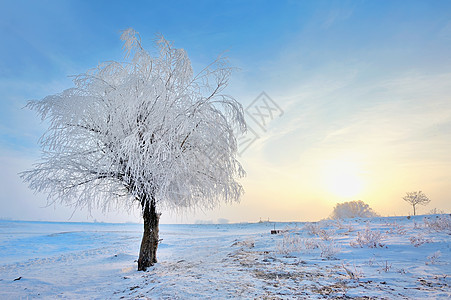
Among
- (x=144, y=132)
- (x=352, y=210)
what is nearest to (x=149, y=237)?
(x=144, y=132)

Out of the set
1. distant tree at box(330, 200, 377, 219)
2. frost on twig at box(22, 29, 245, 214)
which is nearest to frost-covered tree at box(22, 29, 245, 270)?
frost on twig at box(22, 29, 245, 214)

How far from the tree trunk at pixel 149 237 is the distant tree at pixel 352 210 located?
48.8 meters

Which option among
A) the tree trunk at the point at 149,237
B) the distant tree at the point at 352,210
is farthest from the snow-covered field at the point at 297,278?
the distant tree at the point at 352,210

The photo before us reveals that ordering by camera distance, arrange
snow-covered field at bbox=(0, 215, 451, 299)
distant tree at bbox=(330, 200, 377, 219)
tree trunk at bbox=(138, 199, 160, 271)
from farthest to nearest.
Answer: distant tree at bbox=(330, 200, 377, 219) < tree trunk at bbox=(138, 199, 160, 271) < snow-covered field at bbox=(0, 215, 451, 299)

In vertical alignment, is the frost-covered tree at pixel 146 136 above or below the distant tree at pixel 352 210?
above

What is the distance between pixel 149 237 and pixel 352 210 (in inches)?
2085

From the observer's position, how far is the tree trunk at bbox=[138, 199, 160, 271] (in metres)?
8.39

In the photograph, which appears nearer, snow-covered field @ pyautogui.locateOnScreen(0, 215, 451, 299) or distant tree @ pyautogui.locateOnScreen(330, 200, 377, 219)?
snow-covered field @ pyautogui.locateOnScreen(0, 215, 451, 299)

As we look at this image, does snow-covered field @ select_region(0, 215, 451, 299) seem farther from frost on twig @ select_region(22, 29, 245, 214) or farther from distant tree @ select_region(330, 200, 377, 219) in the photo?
distant tree @ select_region(330, 200, 377, 219)

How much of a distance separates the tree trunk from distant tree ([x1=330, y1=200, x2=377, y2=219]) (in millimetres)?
48830

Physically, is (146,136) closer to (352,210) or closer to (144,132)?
(144,132)

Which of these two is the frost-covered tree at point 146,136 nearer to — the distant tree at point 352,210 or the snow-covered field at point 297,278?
the snow-covered field at point 297,278

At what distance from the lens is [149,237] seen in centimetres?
858

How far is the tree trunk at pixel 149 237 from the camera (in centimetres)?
839
